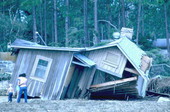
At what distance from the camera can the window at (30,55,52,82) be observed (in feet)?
69.1

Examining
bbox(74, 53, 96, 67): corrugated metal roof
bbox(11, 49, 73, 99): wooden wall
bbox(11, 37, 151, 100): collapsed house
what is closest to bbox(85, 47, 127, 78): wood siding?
bbox(11, 37, 151, 100): collapsed house

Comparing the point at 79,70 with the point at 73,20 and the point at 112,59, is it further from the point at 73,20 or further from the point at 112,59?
the point at 73,20

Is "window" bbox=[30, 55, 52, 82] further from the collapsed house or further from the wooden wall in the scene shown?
the wooden wall

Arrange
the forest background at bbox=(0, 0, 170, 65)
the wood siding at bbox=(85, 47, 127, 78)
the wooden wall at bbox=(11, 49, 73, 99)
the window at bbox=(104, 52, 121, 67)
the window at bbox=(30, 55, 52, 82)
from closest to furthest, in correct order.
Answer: the wooden wall at bbox=(11, 49, 73, 99)
the window at bbox=(30, 55, 52, 82)
the wood siding at bbox=(85, 47, 127, 78)
the window at bbox=(104, 52, 121, 67)
the forest background at bbox=(0, 0, 170, 65)

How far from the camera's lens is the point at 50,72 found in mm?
20969

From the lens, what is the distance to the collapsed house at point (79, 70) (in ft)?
68.3

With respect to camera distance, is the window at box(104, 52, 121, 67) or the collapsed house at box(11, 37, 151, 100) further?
the window at box(104, 52, 121, 67)

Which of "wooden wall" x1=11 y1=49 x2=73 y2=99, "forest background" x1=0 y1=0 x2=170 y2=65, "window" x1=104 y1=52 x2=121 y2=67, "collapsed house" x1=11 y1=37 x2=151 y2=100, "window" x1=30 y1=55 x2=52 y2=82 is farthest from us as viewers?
"forest background" x1=0 y1=0 x2=170 y2=65

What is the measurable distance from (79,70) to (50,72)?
2.24m

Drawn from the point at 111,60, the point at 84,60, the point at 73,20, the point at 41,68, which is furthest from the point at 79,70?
the point at 73,20

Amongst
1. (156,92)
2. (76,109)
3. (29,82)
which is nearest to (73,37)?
(156,92)

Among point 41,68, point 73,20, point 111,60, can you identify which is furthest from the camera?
point 73,20

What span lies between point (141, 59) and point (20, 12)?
109 ft

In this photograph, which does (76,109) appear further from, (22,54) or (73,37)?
(73,37)
